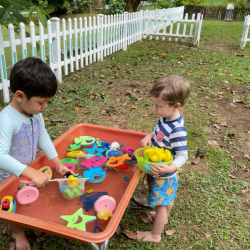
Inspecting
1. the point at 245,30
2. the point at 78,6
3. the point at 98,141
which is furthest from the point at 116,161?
the point at 78,6

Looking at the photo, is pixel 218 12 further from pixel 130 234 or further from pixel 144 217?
pixel 130 234

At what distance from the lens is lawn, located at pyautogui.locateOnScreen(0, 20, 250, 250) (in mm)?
2055

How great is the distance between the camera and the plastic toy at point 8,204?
1.77 metres

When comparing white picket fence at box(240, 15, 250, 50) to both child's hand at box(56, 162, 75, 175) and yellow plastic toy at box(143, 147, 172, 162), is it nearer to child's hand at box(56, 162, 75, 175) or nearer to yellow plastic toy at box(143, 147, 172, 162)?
yellow plastic toy at box(143, 147, 172, 162)

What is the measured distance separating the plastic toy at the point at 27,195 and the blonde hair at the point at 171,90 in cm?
121

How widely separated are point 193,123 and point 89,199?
7.10ft

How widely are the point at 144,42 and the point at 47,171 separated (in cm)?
839

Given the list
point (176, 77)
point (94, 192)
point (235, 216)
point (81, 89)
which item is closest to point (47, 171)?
point (94, 192)

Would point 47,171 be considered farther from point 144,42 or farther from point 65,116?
point 144,42

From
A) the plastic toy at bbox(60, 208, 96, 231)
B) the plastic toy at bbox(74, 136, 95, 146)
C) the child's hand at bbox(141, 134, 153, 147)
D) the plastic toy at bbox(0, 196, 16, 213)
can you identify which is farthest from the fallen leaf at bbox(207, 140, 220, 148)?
the plastic toy at bbox(0, 196, 16, 213)

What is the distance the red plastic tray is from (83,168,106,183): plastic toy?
0.05 metres

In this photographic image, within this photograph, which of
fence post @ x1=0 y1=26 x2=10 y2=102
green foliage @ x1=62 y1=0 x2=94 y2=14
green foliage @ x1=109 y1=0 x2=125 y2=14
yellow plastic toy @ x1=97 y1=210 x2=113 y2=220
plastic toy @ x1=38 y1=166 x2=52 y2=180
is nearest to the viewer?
yellow plastic toy @ x1=97 y1=210 x2=113 y2=220

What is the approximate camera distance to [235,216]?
2.23 meters

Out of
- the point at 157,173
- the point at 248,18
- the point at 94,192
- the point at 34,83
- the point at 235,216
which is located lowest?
the point at 235,216
